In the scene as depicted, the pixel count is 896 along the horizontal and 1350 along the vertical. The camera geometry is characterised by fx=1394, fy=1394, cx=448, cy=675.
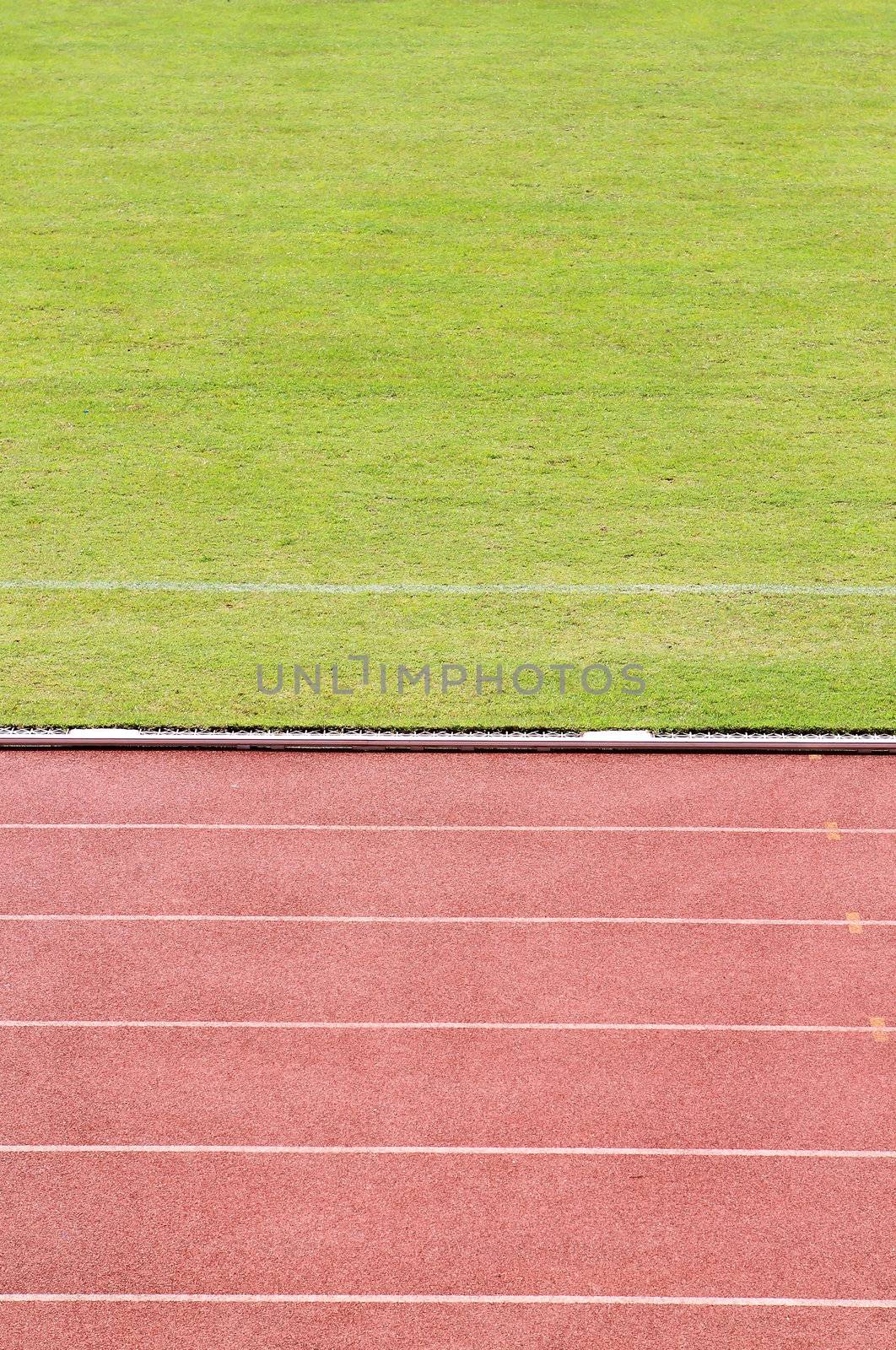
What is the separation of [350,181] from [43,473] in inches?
271

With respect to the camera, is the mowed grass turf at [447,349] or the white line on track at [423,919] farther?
the mowed grass turf at [447,349]

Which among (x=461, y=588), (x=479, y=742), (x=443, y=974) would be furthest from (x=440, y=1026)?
(x=461, y=588)

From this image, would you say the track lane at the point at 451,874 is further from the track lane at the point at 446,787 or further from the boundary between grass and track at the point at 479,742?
the boundary between grass and track at the point at 479,742

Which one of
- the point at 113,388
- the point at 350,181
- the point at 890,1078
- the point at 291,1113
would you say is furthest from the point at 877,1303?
the point at 350,181

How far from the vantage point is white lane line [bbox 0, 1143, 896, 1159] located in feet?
23.6

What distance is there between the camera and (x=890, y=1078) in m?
7.59

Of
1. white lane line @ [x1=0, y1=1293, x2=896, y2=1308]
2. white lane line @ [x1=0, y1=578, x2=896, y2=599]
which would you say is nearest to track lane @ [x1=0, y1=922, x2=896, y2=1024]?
white lane line @ [x1=0, y1=1293, x2=896, y2=1308]

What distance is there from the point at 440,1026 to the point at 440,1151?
0.80m

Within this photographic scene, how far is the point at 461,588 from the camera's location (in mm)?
11594

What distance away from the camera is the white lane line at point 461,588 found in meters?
11.5

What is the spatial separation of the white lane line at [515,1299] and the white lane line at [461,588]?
19.9ft

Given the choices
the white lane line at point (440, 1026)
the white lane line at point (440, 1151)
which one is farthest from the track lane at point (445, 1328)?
the white lane line at point (440, 1026)

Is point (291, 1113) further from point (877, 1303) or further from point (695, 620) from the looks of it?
point (695, 620)

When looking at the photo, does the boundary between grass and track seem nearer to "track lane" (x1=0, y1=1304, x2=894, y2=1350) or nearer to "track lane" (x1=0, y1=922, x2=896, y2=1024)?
"track lane" (x1=0, y1=922, x2=896, y2=1024)
